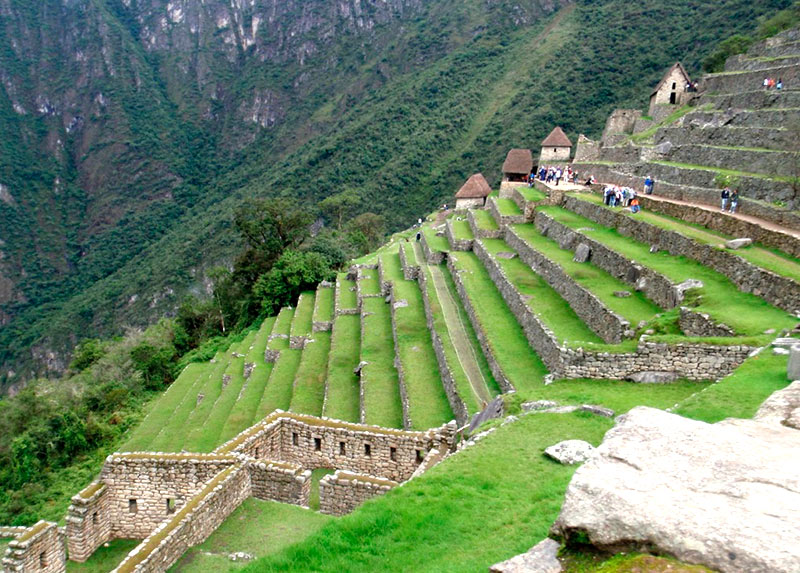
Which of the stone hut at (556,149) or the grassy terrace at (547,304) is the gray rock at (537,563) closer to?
the grassy terrace at (547,304)

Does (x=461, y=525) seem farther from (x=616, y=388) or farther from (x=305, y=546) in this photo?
(x=616, y=388)

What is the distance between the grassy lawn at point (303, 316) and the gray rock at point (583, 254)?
40.7 feet

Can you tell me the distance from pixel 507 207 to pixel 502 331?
14.4 metres

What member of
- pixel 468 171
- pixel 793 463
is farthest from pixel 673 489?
pixel 468 171

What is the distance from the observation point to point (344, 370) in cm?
1995

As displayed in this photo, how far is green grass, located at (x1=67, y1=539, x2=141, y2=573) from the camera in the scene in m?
9.68

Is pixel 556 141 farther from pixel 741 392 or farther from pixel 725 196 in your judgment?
pixel 741 392

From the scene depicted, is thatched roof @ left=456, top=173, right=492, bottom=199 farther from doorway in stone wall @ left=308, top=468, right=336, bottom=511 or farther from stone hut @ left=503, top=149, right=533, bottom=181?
doorway in stone wall @ left=308, top=468, right=336, bottom=511

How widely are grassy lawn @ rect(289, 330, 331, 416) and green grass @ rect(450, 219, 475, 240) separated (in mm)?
8483

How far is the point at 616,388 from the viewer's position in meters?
11.0

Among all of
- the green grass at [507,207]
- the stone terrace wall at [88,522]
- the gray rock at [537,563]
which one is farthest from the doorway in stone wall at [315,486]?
the green grass at [507,207]

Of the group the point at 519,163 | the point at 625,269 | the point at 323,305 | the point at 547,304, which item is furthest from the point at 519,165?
the point at 547,304

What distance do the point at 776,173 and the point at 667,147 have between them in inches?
328

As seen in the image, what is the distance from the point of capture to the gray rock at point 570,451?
776 centimetres
